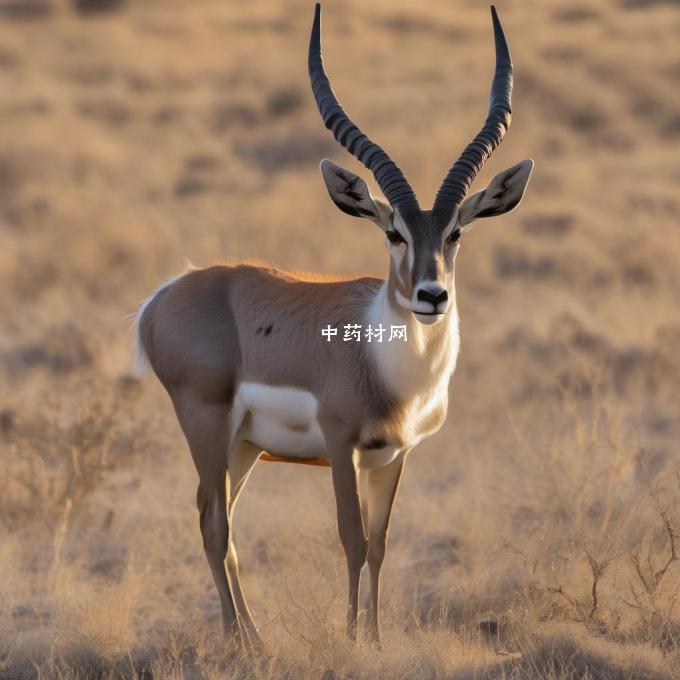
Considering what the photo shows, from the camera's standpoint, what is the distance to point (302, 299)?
673 centimetres

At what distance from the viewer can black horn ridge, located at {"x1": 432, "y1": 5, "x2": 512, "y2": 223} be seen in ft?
19.7

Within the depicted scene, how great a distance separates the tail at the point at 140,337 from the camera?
23.5 ft

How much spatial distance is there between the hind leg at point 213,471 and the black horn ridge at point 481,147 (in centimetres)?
155

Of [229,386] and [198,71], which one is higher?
[198,71]

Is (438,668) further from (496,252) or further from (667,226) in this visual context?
(667,226)

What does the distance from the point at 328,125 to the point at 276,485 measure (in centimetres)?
383

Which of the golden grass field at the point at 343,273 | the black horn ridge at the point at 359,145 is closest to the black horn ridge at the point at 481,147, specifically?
the black horn ridge at the point at 359,145

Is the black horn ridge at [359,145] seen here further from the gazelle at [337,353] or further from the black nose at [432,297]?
the black nose at [432,297]

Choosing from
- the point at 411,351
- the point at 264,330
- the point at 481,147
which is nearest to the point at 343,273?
the point at 264,330

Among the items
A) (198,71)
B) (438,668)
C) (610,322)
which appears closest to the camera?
(438,668)

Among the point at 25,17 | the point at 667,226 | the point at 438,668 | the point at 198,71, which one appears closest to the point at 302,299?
the point at 438,668

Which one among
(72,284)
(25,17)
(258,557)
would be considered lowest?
(258,557)

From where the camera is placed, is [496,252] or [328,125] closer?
[328,125]

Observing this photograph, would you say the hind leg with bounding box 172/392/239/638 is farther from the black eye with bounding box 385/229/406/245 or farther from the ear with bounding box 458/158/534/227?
the ear with bounding box 458/158/534/227
